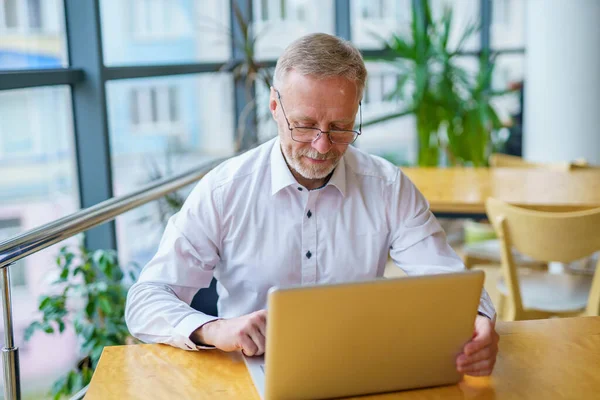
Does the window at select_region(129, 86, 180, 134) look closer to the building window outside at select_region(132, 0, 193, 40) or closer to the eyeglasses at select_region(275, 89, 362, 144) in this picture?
the building window outside at select_region(132, 0, 193, 40)

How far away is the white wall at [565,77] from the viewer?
5.29 meters

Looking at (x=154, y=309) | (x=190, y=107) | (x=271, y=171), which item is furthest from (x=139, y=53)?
(x=154, y=309)

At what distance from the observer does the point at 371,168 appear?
6.59 feet

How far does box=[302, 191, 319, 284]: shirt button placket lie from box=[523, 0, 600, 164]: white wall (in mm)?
3959

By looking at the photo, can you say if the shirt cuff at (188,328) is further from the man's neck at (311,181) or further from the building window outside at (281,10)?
the building window outside at (281,10)

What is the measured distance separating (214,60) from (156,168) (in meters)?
0.88

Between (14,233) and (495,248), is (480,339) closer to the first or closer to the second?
(14,233)

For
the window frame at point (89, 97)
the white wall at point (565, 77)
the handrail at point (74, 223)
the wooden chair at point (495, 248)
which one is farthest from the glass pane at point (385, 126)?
the handrail at point (74, 223)

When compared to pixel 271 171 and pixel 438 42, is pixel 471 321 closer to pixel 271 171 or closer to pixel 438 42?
pixel 271 171

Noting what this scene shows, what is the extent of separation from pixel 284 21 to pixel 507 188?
2.09 m

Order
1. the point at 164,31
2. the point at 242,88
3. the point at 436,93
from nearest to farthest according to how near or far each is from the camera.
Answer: the point at 164,31
the point at 242,88
the point at 436,93

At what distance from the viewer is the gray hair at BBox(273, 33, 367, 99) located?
69.8 inches

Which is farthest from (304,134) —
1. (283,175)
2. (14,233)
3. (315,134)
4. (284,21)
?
(284,21)

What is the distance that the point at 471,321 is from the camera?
1.38 meters
